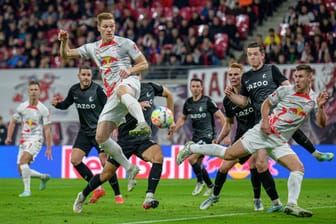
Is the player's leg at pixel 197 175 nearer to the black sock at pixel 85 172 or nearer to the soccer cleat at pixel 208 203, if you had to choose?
the black sock at pixel 85 172

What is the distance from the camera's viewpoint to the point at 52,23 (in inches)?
1209

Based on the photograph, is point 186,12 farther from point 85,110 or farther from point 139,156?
point 139,156

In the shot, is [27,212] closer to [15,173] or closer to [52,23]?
[15,173]

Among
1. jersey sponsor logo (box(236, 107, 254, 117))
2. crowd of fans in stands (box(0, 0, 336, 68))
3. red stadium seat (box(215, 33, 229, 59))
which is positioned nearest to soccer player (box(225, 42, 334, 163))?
jersey sponsor logo (box(236, 107, 254, 117))

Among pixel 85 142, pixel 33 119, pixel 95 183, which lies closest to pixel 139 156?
pixel 95 183

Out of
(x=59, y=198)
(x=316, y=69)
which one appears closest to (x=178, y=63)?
(x=316, y=69)

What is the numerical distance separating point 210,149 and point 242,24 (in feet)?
52.9

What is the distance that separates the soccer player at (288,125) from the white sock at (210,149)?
1.65 feet

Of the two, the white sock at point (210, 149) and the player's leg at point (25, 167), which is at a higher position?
the white sock at point (210, 149)

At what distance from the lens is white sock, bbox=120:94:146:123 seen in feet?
34.9

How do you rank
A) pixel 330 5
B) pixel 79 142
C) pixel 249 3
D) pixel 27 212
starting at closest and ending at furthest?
pixel 27 212
pixel 79 142
pixel 330 5
pixel 249 3

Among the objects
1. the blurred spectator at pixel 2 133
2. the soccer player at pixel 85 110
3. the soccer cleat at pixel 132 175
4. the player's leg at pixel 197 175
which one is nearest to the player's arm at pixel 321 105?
the soccer cleat at pixel 132 175

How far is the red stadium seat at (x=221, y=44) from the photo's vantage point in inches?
1064

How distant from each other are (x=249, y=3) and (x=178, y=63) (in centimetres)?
332
